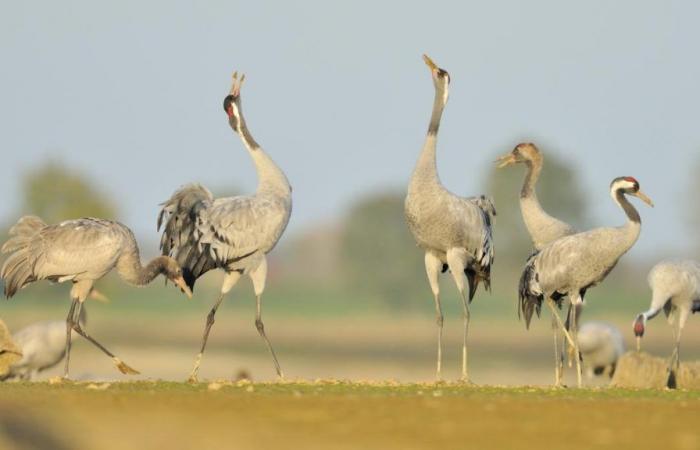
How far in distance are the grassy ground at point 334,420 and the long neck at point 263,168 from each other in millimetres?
4265

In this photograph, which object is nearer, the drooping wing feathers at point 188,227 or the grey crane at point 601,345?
the drooping wing feathers at point 188,227

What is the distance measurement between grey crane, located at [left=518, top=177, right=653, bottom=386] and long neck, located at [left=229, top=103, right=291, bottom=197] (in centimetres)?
295

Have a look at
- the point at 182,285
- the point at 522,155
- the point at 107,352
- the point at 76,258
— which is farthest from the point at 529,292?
the point at 76,258

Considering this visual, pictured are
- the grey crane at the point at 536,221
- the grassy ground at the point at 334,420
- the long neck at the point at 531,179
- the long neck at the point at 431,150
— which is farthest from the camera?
the long neck at the point at 531,179

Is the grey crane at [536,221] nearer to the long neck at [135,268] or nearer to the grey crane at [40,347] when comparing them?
the long neck at [135,268]

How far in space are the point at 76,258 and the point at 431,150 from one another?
4.13 metres

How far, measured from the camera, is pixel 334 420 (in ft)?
36.7

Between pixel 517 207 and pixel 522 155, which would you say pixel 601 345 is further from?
pixel 517 207

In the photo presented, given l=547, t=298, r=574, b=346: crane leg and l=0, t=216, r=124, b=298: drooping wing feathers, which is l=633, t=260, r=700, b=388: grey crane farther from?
l=0, t=216, r=124, b=298: drooping wing feathers

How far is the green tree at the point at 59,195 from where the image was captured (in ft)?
229

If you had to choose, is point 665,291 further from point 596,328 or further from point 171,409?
point 171,409

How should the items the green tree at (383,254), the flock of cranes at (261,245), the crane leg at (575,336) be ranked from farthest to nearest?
the green tree at (383,254)
the crane leg at (575,336)
the flock of cranes at (261,245)

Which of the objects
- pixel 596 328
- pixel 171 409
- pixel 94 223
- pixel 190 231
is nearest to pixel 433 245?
pixel 190 231

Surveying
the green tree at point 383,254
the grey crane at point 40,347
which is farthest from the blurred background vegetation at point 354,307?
the grey crane at point 40,347
